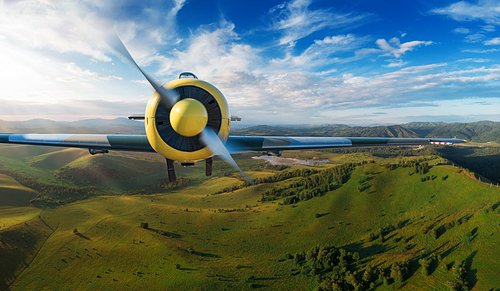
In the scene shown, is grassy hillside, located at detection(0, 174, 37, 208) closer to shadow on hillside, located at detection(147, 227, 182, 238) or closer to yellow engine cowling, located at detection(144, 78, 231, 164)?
shadow on hillside, located at detection(147, 227, 182, 238)

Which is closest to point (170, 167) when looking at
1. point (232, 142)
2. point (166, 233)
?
point (232, 142)

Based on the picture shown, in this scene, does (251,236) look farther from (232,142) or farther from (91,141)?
(91,141)

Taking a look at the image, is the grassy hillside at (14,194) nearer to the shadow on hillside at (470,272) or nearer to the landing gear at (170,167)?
the landing gear at (170,167)

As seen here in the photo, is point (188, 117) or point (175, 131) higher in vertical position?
point (188, 117)

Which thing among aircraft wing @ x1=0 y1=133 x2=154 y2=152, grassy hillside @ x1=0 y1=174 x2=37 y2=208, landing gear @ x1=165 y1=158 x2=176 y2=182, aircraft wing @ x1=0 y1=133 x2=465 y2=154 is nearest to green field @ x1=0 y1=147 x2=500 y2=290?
grassy hillside @ x1=0 y1=174 x2=37 y2=208

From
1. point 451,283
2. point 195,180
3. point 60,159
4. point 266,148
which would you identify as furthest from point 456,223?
point 60,159
